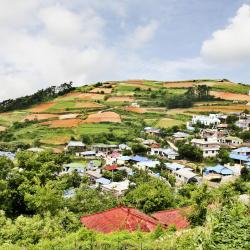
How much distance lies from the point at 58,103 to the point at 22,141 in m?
23.4

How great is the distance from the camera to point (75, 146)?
189 feet

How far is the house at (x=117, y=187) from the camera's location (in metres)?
36.4

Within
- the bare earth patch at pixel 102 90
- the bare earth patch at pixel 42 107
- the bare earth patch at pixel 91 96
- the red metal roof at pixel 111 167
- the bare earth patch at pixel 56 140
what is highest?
the bare earth patch at pixel 102 90

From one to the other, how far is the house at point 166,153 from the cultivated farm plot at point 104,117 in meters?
16.0

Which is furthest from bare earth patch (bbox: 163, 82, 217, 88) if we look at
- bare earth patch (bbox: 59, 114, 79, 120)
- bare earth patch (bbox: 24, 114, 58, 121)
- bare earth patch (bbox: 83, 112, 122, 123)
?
bare earth patch (bbox: 24, 114, 58, 121)

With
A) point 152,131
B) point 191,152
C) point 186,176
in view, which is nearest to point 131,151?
point 191,152

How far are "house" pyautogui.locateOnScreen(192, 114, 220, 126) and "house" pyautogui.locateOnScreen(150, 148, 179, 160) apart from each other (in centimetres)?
1507

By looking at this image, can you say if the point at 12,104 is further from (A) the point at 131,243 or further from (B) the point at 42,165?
(A) the point at 131,243

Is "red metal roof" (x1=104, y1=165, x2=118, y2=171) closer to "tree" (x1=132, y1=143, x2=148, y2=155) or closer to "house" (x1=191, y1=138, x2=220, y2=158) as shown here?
"tree" (x1=132, y1=143, x2=148, y2=155)

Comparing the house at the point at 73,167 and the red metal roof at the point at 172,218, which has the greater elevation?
the red metal roof at the point at 172,218

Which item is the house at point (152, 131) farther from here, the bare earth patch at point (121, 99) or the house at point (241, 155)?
the bare earth patch at point (121, 99)

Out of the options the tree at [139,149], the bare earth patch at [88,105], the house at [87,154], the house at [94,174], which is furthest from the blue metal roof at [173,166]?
the bare earth patch at [88,105]

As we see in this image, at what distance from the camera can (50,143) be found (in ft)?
197

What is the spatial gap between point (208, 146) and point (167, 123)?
1625 centimetres
